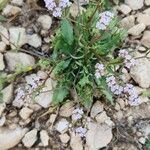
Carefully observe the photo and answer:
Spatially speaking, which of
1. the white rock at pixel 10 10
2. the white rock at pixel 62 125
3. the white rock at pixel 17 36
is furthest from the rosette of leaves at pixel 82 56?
the white rock at pixel 10 10

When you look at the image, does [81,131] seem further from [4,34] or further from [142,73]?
[4,34]

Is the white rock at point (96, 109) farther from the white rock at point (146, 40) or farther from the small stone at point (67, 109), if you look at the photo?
the white rock at point (146, 40)

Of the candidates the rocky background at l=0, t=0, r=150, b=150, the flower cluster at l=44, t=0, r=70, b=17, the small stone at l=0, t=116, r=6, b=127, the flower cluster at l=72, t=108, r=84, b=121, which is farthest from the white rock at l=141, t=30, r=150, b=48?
the small stone at l=0, t=116, r=6, b=127

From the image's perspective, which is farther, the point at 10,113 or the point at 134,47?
the point at 134,47

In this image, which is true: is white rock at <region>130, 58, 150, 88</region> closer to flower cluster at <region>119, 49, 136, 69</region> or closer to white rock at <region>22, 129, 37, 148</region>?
flower cluster at <region>119, 49, 136, 69</region>

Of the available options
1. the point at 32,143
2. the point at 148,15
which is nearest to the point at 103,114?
the point at 32,143

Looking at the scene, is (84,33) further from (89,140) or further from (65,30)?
(89,140)

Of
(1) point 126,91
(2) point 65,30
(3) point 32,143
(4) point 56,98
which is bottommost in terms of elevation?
(3) point 32,143
